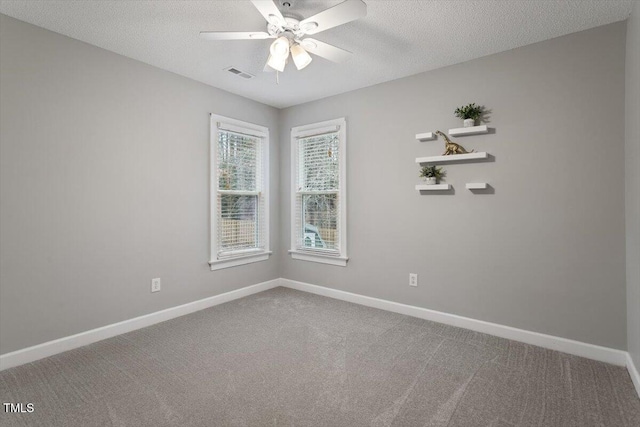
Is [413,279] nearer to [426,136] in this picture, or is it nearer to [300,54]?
[426,136]

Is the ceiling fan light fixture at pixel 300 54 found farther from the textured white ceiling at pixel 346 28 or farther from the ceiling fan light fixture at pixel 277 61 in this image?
the textured white ceiling at pixel 346 28

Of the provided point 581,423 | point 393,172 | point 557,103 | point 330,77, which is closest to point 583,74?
point 557,103

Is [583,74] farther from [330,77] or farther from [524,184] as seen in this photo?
[330,77]

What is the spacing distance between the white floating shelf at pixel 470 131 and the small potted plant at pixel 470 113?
46 millimetres

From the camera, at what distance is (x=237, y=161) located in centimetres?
403

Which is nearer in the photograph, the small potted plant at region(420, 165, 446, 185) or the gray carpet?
the gray carpet

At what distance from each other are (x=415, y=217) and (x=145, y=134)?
2.78 m

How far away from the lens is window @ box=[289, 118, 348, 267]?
394 centimetres

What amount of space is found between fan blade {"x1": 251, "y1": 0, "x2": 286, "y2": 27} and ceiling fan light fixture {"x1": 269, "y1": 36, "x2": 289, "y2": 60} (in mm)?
89

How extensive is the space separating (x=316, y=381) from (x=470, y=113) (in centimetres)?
257

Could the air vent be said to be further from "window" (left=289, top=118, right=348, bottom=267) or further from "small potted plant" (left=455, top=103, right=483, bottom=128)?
"small potted plant" (left=455, top=103, right=483, bottom=128)

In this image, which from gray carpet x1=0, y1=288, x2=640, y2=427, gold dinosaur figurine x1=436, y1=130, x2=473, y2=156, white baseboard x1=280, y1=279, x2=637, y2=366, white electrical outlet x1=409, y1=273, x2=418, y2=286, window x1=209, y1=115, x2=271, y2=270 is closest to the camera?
gray carpet x1=0, y1=288, x2=640, y2=427

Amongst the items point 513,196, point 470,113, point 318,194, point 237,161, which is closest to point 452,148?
point 470,113

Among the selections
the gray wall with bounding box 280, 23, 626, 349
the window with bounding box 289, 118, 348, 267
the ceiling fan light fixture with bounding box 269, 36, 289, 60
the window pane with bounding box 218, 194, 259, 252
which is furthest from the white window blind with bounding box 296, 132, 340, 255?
the ceiling fan light fixture with bounding box 269, 36, 289, 60
